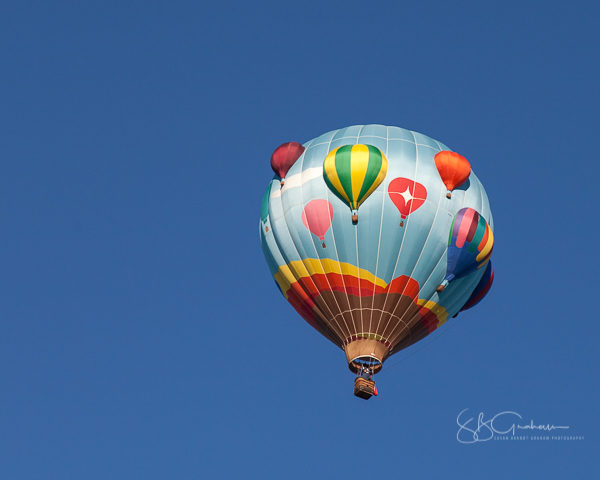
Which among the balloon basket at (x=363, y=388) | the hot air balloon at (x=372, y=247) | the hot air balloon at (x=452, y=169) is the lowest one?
the balloon basket at (x=363, y=388)

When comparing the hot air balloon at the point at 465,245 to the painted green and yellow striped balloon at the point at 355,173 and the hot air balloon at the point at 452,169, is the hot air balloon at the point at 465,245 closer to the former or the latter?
the hot air balloon at the point at 452,169

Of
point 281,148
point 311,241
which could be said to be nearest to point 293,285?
point 311,241

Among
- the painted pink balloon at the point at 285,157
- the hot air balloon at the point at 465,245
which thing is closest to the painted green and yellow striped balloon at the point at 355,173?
the painted pink balloon at the point at 285,157

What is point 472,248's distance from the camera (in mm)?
28656

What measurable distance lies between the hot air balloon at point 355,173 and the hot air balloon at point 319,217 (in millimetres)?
413

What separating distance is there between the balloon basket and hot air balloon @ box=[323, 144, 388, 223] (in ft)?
12.4

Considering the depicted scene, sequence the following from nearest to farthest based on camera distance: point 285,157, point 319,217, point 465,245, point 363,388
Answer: point 363,388
point 465,245
point 319,217
point 285,157

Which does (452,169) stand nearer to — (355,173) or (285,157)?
(355,173)

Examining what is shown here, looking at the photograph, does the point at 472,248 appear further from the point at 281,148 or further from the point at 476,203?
the point at 281,148

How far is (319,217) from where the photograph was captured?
1137 inches

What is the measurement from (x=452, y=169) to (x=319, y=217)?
342cm

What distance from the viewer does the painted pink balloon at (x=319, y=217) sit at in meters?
28.8

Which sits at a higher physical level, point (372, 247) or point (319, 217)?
point (319, 217)

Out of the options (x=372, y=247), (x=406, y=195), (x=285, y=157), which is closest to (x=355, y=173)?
(x=406, y=195)
